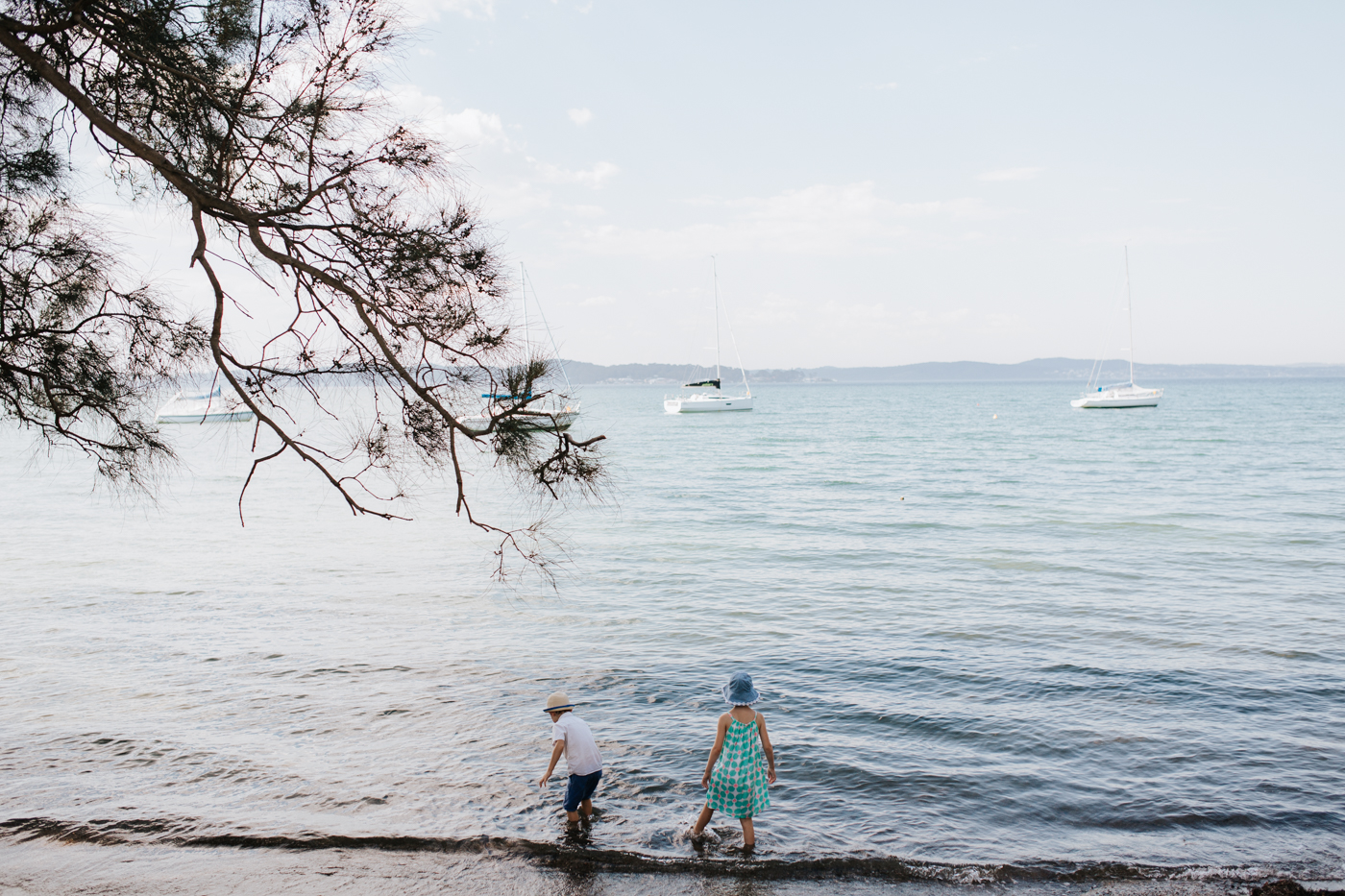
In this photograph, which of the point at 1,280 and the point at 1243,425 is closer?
the point at 1,280

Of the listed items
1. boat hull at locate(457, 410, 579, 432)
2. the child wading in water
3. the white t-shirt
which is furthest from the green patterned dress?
boat hull at locate(457, 410, 579, 432)

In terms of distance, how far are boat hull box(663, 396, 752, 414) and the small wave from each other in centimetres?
8523

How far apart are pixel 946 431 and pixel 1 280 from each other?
71.0m

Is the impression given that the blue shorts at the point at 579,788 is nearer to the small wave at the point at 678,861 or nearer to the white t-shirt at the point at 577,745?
the white t-shirt at the point at 577,745

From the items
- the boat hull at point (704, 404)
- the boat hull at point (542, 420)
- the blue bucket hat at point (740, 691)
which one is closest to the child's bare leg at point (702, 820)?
the blue bucket hat at point (740, 691)

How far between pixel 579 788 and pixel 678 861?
0.93 m

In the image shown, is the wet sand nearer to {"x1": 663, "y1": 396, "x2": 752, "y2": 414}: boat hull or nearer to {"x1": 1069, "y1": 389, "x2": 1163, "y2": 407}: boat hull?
{"x1": 663, "y1": 396, "x2": 752, "y2": 414}: boat hull

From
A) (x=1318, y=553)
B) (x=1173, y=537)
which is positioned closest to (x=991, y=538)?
(x=1173, y=537)

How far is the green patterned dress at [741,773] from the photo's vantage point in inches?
240

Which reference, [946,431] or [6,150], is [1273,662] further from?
[946,431]

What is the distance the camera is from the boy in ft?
21.1

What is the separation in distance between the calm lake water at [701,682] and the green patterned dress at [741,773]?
0.46 meters

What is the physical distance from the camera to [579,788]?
6539 mm

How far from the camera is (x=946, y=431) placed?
71.2 meters
